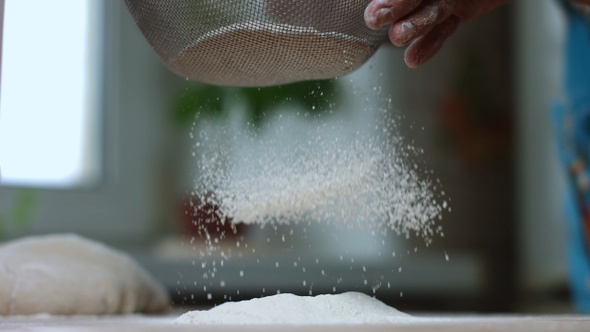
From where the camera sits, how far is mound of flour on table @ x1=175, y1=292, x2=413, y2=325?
0.65 m

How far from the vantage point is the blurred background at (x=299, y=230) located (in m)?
1.83

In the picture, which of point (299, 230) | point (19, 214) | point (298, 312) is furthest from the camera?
point (19, 214)

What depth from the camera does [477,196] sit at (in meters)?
2.17

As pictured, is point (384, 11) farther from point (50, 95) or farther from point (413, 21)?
point (50, 95)

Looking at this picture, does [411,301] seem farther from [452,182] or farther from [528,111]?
[528,111]

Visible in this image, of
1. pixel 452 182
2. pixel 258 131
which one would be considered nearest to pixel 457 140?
pixel 452 182

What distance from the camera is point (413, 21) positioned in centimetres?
74

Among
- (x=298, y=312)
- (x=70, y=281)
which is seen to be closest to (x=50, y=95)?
(x=70, y=281)

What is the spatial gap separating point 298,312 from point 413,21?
0.92ft

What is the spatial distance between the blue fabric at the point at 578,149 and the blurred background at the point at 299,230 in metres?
0.45

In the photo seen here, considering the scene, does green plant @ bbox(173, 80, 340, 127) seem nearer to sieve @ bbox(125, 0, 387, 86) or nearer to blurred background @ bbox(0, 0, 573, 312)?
blurred background @ bbox(0, 0, 573, 312)

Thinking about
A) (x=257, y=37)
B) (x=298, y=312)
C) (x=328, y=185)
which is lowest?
(x=298, y=312)

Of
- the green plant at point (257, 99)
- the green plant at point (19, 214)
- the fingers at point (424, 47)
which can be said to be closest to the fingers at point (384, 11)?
the fingers at point (424, 47)

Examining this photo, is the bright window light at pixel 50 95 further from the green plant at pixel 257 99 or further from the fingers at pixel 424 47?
the fingers at pixel 424 47
